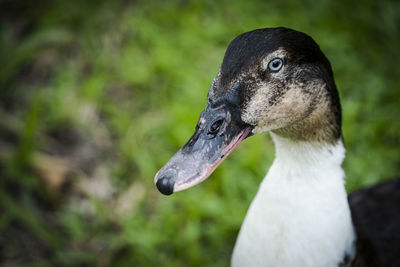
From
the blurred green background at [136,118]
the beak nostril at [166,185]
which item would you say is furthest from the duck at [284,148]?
the blurred green background at [136,118]

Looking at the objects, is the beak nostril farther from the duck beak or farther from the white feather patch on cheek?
the white feather patch on cheek

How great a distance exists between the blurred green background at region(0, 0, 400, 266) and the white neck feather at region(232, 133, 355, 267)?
2.68ft

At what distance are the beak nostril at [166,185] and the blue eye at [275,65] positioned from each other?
388mm

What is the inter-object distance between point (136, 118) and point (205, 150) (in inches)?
60.5

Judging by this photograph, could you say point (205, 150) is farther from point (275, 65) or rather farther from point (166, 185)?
point (275, 65)

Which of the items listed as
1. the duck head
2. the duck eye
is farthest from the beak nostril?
the duck eye

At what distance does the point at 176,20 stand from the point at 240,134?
1977 millimetres

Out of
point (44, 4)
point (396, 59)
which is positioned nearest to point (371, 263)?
point (396, 59)

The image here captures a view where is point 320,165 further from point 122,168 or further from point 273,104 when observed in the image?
point 122,168

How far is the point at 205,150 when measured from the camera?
1.02m

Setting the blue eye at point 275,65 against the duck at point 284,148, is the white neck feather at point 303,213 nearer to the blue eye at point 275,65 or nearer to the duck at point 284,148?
the duck at point 284,148

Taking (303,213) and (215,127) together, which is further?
(303,213)

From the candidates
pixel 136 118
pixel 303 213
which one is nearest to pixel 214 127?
pixel 303 213

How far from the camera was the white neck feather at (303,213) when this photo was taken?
3.76 ft
